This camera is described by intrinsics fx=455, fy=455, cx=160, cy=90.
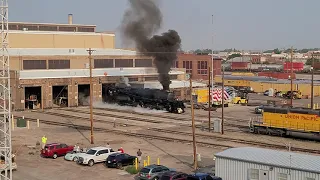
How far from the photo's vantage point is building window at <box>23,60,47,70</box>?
72812 mm

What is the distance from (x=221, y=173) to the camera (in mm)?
25406

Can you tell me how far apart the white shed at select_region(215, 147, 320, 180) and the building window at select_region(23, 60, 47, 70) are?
5359 centimetres

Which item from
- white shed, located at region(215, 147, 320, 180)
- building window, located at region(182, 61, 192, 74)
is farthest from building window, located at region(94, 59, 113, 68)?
white shed, located at region(215, 147, 320, 180)

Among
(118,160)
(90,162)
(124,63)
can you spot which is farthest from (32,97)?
(118,160)

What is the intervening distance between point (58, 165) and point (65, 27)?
74.5 metres

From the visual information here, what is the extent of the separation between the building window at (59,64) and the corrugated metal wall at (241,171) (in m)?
54.5

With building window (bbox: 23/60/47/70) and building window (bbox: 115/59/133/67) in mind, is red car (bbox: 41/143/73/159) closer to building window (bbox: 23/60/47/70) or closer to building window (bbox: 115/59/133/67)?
building window (bbox: 23/60/47/70)

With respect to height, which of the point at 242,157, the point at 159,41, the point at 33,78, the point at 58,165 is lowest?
the point at 58,165

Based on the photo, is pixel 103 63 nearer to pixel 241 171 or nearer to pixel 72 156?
pixel 72 156

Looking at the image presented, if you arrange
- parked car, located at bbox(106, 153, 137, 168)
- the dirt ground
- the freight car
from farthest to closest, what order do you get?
the freight car, parked car, located at bbox(106, 153, 137, 168), the dirt ground

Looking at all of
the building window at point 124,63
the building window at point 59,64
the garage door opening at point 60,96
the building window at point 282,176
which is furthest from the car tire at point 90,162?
the building window at point 124,63

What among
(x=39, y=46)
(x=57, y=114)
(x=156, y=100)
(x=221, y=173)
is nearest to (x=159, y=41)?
(x=156, y=100)

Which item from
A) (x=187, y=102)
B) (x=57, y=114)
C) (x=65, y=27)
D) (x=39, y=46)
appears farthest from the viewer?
(x=65, y=27)

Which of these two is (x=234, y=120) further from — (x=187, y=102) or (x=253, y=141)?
(x=187, y=102)
